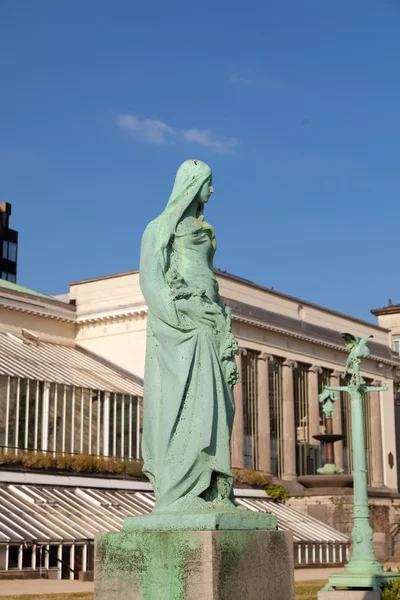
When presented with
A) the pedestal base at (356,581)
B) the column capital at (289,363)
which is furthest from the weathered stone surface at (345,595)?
the column capital at (289,363)

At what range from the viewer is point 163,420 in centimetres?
830

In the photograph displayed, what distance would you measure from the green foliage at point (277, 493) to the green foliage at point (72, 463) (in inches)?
390

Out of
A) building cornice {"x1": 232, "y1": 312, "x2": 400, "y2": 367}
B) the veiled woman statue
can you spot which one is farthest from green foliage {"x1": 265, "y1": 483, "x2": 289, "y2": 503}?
the veiled woman statue

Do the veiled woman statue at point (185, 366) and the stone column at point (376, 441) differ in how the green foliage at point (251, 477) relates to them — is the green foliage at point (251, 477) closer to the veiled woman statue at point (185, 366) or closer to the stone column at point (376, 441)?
the stone column at point (376, 441)

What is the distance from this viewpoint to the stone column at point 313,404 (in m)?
64.5

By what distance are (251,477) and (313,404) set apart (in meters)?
12.0

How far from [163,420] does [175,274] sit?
126 centimetres

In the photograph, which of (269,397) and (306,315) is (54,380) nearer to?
(269,397)

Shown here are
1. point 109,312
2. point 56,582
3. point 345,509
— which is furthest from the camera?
point 109,312

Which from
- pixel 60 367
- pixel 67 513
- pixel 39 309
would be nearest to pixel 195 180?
pixel 67 513

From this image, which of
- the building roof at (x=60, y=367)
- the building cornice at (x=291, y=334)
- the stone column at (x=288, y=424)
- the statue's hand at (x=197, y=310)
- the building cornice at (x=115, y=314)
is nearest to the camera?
the statue's hand at (x=197, y=310)

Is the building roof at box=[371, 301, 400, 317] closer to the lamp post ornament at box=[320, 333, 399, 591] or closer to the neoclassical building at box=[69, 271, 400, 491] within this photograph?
the neoclassical building at box=[69, 271, 400, 491]

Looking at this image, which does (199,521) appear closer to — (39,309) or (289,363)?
(39,309)

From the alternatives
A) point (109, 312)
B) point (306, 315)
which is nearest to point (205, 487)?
point (109, 312)
